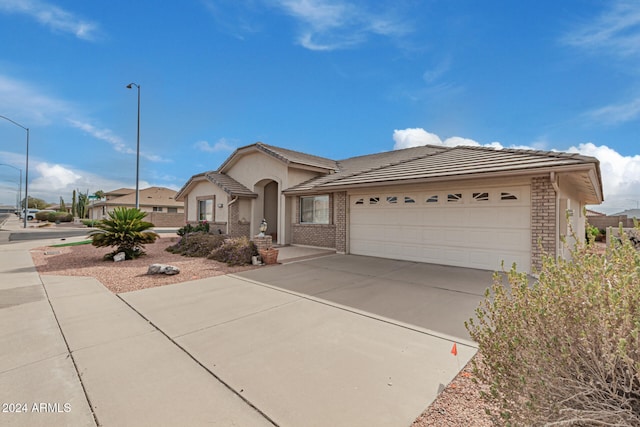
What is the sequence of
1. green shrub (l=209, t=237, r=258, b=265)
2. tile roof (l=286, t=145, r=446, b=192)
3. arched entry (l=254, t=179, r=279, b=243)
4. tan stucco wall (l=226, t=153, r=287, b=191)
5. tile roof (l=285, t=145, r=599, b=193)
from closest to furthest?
tile roof (l=285, t=145, r=599, b=193) < green shrub (l=209, t=237, r=258, b=265) < tan stucco wall (l=226, t=153, r=287, b=191) < tile roof (l=286, t=145, r=446, b=192) < arched entry (l=254, t=179, r=279, b=243)

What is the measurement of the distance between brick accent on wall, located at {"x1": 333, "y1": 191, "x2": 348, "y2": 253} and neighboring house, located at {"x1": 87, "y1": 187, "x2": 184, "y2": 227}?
31.5 m

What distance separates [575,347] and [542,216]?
22.8 ft

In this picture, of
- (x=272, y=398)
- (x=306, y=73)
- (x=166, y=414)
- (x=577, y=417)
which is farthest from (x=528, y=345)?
(x=306, y=73)

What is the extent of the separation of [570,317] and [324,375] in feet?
→ 7.48

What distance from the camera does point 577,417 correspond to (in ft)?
5.27

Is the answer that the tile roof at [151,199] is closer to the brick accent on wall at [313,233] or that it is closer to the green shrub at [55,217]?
the green shrub at [55,217]

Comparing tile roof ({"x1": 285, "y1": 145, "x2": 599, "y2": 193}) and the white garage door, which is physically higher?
tile roof ({"x1": 285, "y1": 145, "x2": 599, "y2": 193})

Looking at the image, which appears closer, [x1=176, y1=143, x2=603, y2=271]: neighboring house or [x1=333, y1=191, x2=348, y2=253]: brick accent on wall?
[x1=176, y1=143, x2=603, y2=271]: neighboring house

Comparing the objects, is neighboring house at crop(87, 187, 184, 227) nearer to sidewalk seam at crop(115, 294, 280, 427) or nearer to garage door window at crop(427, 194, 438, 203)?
garage door window at crop(427, 194, 438, 203)

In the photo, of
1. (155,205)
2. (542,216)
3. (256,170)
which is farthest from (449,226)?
(155,205)

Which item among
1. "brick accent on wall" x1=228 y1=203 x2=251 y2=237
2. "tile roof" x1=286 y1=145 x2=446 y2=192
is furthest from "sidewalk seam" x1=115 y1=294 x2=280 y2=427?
"brick accent on wall" x1=228 y1=203 x2=251 y2=237

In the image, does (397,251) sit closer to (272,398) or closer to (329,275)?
(329,275)

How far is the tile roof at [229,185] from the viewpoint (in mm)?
15523

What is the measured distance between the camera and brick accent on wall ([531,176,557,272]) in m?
7.24
